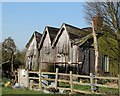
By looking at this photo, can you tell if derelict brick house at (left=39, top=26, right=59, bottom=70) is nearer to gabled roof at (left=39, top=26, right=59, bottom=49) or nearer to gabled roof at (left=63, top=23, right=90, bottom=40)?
gabled roof at (left=39, top=26, right=59, bottom=49)

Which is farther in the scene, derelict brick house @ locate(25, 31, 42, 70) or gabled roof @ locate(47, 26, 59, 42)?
derelict brick house @ locate(25, 31, 42, 70)

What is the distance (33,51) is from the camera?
44.8 metres

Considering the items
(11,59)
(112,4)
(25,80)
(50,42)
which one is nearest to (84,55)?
(50,42)

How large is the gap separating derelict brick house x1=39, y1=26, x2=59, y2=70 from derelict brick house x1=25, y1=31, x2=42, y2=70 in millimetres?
1365

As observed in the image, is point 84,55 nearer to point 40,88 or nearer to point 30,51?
point 30,51

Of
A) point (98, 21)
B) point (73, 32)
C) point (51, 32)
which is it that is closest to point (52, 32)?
point (51, 32)

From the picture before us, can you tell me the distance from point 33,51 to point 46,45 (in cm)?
400

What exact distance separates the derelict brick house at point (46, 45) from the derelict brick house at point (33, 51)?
4.48 ft

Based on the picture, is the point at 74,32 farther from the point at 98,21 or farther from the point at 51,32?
the point at 98,21

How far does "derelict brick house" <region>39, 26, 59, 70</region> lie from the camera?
40750 mm

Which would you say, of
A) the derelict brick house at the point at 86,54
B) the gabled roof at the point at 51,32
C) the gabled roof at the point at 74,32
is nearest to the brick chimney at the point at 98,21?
the derelict brick house at the point at 86,54

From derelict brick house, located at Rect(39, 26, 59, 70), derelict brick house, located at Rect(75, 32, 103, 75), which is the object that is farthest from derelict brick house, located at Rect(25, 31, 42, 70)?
derelict brick house, located at Rect(75, 32, 103, 75)

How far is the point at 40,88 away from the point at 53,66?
1782cm

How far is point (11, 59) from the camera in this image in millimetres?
39750
